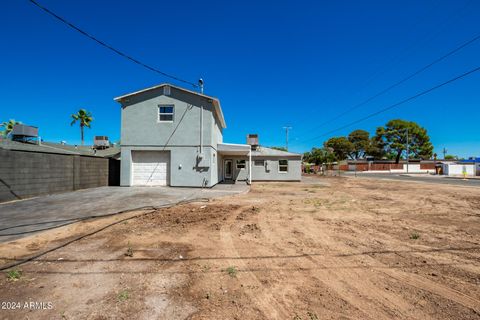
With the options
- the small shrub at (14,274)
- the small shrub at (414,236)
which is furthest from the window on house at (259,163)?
the small shrub at (14,274)

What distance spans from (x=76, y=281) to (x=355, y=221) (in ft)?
23.1

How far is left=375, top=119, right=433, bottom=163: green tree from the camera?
202 ft

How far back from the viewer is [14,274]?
3.39m

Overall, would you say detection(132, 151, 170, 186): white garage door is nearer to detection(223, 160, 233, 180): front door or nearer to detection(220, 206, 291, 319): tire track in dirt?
detection(223, 160, 233, 180): front door

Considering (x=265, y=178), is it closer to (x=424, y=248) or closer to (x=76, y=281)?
(x=424, y=248)

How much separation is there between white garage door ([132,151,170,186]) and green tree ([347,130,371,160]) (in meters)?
66.8

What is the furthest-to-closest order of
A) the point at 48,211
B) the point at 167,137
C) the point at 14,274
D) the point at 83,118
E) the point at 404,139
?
the point at 404,139 → the point at 83,118 → the point at 167,137 → the point at 48,211 → the point at 14,274

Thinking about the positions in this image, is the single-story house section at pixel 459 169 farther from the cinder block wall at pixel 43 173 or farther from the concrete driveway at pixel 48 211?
the cinder block wall at pixel 43 173

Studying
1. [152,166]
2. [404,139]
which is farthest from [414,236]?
[404,139]

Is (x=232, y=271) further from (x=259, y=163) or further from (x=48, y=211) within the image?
(x=259, y=163)

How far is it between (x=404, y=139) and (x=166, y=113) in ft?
222

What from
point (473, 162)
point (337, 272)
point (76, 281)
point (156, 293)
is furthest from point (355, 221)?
point (473, 162)

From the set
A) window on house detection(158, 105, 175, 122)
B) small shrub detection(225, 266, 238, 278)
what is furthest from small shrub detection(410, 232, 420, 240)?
window on house detection(158, 105, 175, 122)

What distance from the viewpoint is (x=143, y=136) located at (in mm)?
14992
